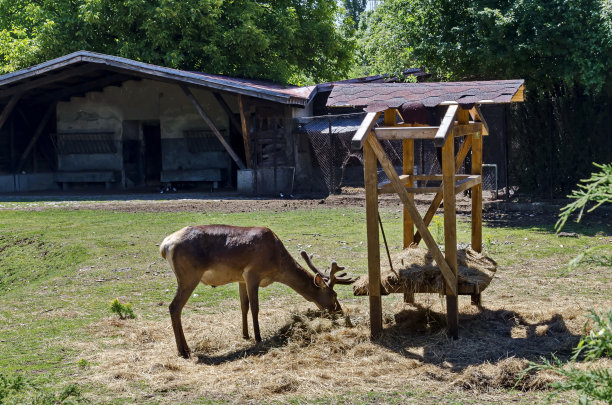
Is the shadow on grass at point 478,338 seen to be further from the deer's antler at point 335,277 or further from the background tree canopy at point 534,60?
the background tree canopy at point 534,60

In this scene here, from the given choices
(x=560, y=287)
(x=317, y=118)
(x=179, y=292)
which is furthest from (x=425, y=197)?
(x=179, y=292)

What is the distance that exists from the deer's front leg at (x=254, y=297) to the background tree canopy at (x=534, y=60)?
446 inches

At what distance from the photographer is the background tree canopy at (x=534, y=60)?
1733 centimetres

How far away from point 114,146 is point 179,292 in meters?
20.6

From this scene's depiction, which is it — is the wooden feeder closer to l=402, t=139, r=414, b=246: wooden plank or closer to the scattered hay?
l=402, t=139, r=414, b=246: wooden plank

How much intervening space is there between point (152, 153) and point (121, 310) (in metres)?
22.4

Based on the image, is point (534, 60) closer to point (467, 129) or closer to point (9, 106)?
point (467, 129)

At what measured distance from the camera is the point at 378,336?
8.02 m

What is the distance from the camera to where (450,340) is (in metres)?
7.83

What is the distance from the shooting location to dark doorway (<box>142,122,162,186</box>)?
30.3m

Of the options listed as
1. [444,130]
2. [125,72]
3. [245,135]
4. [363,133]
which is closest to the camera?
[444,130]

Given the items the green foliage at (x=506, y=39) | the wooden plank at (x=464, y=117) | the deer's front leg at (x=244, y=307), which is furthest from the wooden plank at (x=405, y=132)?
the green foliage at (x=506, y=39)

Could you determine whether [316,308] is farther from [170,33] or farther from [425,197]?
[170,33]

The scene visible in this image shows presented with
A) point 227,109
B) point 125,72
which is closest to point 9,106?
point 125,72
